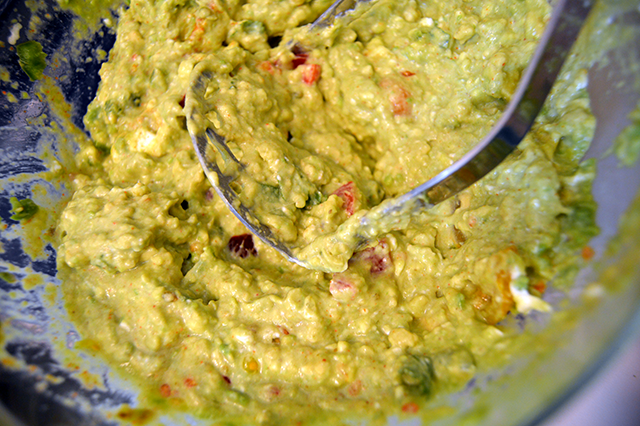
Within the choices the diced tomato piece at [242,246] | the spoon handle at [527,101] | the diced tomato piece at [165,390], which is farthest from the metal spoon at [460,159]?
the diced tomato piece at [165,390]

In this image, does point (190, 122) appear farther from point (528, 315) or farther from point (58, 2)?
point (528, 315)

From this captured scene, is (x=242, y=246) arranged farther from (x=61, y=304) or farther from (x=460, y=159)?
(x=460, y=159)

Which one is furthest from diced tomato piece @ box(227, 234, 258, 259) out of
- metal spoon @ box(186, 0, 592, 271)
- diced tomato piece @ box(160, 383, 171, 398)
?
diced tomato piece @ box(160, 383, 171, 398)

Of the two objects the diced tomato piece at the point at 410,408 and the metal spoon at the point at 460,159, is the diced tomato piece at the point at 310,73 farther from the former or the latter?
the diced tomato piece at the point at 410,408

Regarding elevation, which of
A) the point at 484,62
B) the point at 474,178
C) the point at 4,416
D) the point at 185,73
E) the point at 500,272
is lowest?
the point at 4,416

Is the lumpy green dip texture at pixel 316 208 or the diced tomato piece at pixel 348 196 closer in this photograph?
the lumpy green dip texture at pixel 316 208

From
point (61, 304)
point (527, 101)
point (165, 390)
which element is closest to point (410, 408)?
point (165, 390)

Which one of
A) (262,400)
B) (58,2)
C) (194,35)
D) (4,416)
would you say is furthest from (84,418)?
(58,2)
